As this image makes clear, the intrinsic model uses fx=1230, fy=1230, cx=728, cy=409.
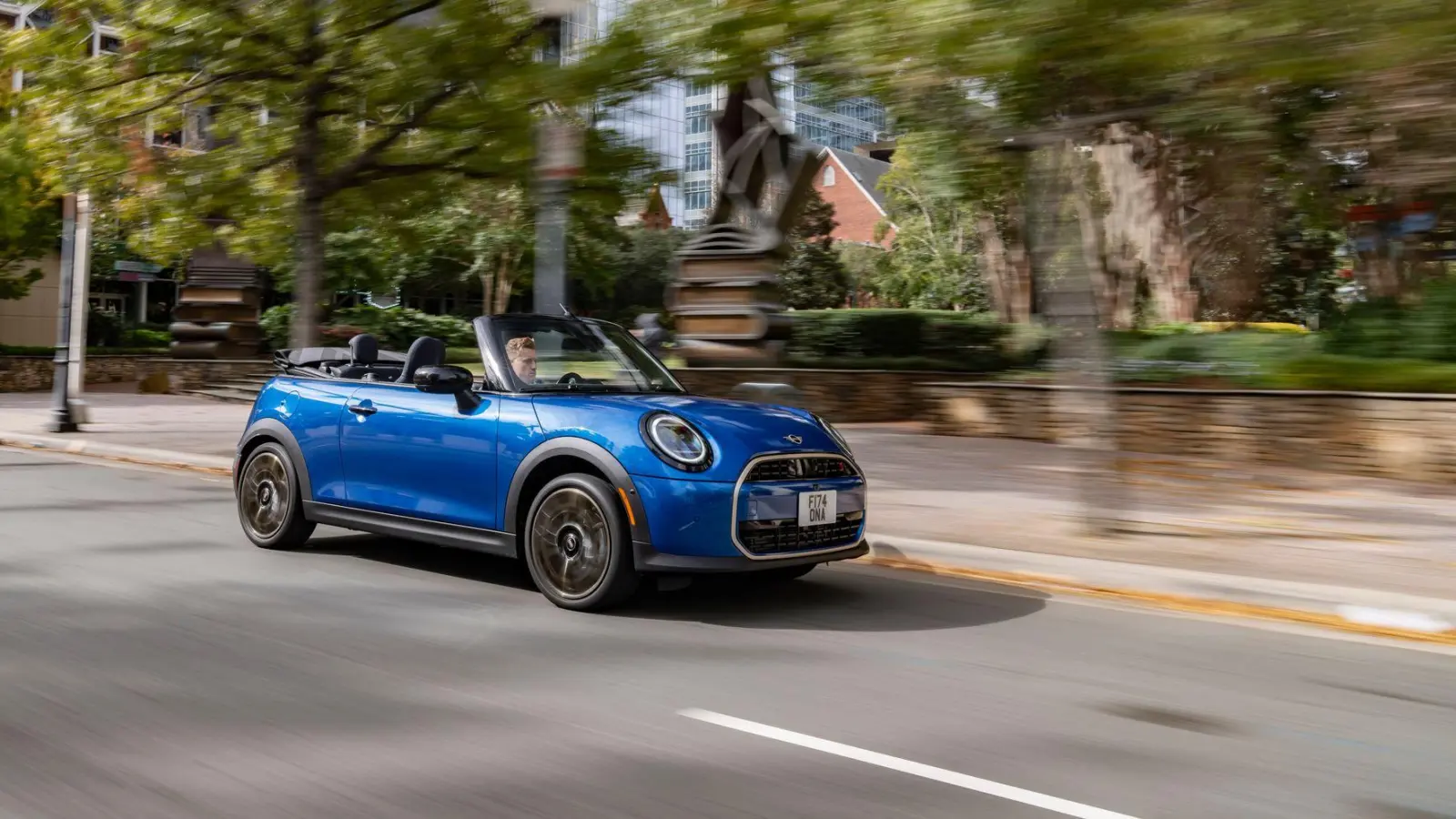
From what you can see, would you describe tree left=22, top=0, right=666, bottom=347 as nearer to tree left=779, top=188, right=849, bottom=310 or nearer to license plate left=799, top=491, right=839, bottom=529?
license plate left=799, top=491, right=839, bottom=529

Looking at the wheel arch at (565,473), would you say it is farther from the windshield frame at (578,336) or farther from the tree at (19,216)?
the tree at (19,216)

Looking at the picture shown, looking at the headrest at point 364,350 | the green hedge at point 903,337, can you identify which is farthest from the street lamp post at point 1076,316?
the green hedge at point 903,337

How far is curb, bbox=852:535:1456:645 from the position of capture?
6352mm

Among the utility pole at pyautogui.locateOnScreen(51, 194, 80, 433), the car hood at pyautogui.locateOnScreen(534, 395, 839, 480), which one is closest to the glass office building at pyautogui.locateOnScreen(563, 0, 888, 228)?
the car hood at pyautogui.locateOnScreen(534, 395, 839, 480)

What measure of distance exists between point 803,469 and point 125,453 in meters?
11.2

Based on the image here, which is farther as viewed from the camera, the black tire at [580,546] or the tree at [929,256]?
the tree at [929,256]

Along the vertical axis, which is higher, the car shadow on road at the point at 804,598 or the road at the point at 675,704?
the car shadow on road at the point at 804,598

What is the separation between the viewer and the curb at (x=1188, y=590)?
635 centimetres

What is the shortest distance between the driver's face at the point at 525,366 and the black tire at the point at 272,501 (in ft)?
6.24

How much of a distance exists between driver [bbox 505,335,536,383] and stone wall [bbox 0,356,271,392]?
21774 mm

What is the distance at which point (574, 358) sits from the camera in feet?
23.4

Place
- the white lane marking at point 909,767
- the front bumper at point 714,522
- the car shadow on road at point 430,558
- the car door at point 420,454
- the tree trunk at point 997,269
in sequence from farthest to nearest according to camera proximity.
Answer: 1. the tree trunk at point 997,269
2. the car shadow on road at point 430,558
3. the car door at point 420,454
4. the front bumper at point 714,522
5. the white lane marking at point 909,767

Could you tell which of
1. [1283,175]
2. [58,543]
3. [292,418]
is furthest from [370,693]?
[1283,175]

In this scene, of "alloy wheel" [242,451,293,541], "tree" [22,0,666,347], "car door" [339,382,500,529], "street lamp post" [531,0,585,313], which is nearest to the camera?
"car door" [339,382,500,529]
